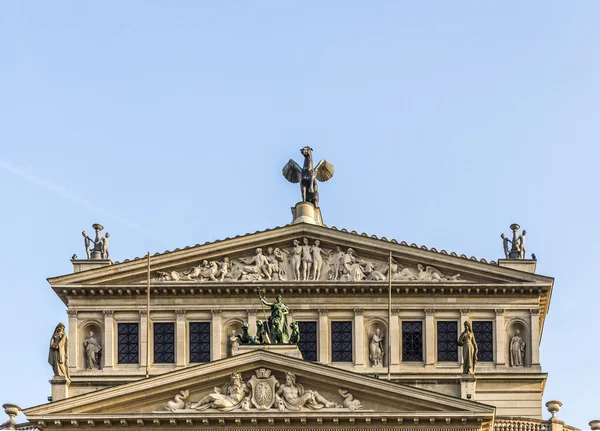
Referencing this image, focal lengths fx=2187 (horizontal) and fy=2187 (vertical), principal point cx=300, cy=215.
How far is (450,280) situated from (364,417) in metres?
10.9

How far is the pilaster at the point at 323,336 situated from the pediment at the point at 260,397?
802 cm

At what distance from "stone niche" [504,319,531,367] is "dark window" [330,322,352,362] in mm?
5710

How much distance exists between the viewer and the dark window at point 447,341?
7956 cm

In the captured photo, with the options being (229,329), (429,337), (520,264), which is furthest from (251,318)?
(520,264)

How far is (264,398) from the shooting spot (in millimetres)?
71125

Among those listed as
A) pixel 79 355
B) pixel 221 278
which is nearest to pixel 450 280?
→ pixel 221 278

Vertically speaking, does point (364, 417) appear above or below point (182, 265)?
below

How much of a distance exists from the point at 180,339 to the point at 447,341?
9.74 m

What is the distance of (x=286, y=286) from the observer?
79.9 metres

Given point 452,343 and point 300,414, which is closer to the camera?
point 300,414

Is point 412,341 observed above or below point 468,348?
above

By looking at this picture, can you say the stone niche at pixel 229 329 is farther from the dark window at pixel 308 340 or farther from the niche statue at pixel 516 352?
the niche statue at pixel 516 352

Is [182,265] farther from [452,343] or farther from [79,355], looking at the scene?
[452,343]

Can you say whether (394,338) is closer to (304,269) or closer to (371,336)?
(371,336)
